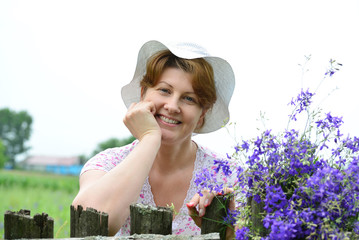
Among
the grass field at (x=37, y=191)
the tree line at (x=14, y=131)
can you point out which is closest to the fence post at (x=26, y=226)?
the grass field at (x=37, y=191)

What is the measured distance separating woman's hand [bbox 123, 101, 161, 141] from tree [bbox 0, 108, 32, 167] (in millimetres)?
48358

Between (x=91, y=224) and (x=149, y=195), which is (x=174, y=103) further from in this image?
(x=91, y=224)

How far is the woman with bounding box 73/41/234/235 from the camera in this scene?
2.84 metres

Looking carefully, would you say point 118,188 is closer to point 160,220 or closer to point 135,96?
point 160,220

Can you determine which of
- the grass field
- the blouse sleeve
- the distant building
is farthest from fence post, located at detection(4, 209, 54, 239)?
the distant building

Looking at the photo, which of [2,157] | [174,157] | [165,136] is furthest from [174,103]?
[2,157]

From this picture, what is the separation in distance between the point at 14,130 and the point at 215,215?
51.6 m

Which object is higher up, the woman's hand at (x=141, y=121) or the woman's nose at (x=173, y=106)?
the woman's nose at (x=173, y=106)

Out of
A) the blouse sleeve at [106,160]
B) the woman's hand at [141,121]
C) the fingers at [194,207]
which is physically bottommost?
the fingers at [194,207]

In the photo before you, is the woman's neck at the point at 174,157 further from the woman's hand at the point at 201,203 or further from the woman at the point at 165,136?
the woman's hand at the point at 201,203

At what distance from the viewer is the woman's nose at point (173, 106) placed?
3330 millimetres

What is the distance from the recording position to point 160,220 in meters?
2.30

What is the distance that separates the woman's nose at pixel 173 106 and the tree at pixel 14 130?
4844 centimetres

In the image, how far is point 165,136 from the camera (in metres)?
3.47
